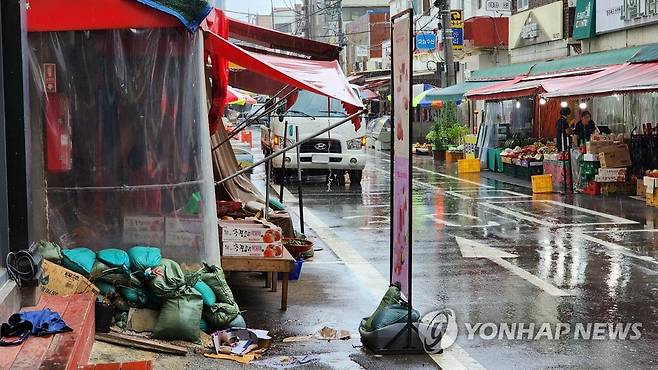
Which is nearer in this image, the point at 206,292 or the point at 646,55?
the point at 206,292

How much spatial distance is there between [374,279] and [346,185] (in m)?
13.5

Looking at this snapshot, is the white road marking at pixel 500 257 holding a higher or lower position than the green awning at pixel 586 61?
lower

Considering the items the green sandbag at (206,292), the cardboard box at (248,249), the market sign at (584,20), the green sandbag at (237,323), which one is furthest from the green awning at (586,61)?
the green sandbag at (206,292)

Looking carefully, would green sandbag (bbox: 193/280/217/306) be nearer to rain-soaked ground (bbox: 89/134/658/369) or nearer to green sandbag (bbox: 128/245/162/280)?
green sandbag (bbox: 128/245/162/280)

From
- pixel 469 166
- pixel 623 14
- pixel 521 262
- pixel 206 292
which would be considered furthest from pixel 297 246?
pixel 469 166

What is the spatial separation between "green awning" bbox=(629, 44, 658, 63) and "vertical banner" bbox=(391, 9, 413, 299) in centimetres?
1353

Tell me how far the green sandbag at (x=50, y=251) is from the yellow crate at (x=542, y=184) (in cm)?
1539

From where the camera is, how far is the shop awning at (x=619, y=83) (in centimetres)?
1723

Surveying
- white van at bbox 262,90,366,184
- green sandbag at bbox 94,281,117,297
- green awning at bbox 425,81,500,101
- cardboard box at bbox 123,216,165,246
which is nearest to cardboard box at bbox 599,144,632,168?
white van at bbox 262,90,366,184

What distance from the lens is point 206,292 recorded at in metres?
8.07

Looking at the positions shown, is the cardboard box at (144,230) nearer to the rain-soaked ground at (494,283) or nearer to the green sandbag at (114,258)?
the green sandbag at (114,258)

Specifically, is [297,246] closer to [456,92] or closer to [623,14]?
[623,14]

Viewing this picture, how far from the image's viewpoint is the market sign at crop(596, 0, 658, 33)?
22.4 meters

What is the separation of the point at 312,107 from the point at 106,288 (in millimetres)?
17232
